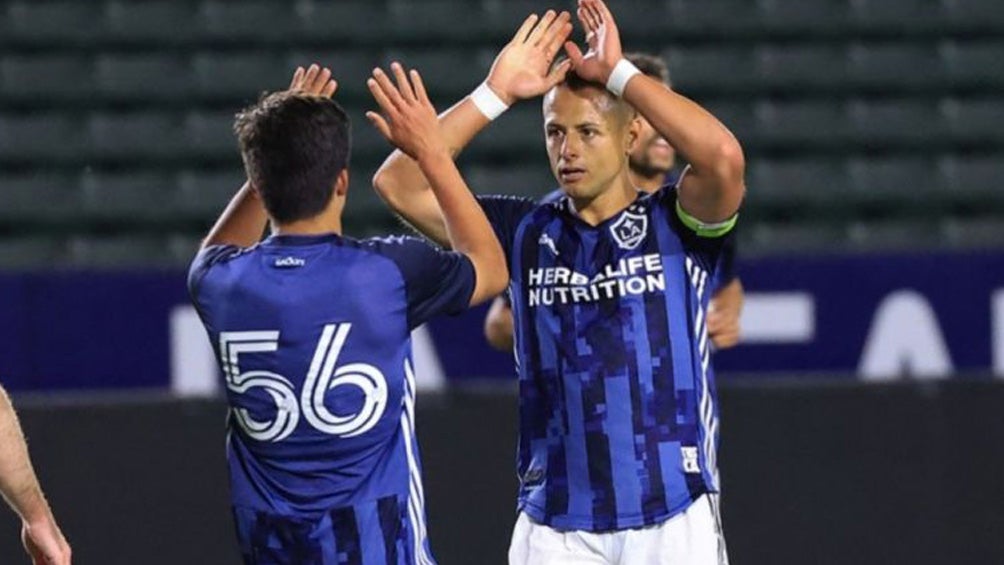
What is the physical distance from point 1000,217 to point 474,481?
4.28 metres

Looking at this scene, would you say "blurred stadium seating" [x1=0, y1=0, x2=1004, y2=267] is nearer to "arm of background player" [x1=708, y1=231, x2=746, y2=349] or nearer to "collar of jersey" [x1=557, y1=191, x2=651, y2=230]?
"arm of background player" [x1=708, y1=231, x2=746, y2=349]

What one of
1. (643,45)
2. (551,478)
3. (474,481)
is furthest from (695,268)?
(643,45)

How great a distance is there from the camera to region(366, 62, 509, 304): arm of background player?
3.71 m

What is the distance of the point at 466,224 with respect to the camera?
3729 millimetres

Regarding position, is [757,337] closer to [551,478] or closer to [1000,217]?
[1000,217]

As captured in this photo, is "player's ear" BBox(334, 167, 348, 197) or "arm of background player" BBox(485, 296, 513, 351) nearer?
"player's ear" BBox(334, 167, 348, 197)

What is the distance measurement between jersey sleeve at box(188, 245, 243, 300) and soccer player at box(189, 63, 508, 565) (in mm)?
22

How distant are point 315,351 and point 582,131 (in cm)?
92

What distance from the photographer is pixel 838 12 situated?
9266 mm

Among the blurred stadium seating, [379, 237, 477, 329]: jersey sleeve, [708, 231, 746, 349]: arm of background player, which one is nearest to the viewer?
[379, 237, 477, 329]: jersey sleeve

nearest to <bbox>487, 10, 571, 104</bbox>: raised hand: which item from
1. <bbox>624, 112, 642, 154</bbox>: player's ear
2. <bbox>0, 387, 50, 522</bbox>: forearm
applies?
<bbox>624, 112, 642, 154</bbox>: player's ear

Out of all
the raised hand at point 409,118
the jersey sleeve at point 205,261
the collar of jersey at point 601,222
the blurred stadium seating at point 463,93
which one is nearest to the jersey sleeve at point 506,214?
the collar of jersey at point 601,222

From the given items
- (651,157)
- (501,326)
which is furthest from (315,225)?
(651,157)

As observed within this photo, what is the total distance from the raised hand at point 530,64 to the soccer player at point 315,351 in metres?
0.58
